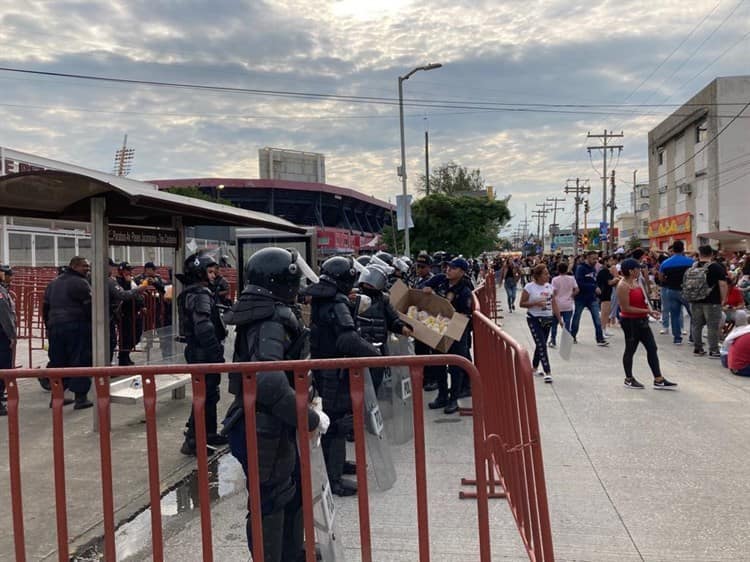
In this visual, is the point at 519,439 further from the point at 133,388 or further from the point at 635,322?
the point at 635,322

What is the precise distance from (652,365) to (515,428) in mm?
4700

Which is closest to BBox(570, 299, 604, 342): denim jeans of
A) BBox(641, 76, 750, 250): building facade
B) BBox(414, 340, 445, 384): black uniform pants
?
BBox(414, 340, 445, 384): black uniform pants

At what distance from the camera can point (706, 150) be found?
3759 cm

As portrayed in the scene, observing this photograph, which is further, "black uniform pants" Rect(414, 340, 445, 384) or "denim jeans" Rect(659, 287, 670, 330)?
"denim jeans" Rect(659, 287, 670, 330)

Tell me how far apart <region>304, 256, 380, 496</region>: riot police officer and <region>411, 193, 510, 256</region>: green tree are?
23.4 meters

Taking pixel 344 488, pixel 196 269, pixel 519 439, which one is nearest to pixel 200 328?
pixel 196 269

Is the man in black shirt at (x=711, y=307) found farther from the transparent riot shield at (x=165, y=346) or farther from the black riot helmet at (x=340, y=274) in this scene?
the transparent riot shield at (x=165, y=346)

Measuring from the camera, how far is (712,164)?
36844mm

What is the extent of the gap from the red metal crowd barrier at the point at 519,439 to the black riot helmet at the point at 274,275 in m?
1.14

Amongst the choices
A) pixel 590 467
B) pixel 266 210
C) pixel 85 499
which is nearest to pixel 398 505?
pixel 590 467

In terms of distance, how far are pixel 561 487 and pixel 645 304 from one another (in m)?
3.55

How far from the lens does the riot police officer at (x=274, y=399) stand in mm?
2613

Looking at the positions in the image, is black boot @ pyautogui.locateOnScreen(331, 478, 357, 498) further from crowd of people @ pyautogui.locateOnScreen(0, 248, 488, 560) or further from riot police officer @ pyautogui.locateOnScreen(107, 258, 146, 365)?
riot police officer @ pyautogui.locateOnScreen(107, 258, 146, 365)

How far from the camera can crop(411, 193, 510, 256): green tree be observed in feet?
90.2
